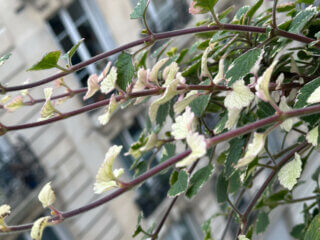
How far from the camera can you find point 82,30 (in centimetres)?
222

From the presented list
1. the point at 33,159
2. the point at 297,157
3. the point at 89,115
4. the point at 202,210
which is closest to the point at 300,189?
the point at 202,210

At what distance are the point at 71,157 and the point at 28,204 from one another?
43 centimetres

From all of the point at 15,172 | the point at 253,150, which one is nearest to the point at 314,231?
the point at 253,150

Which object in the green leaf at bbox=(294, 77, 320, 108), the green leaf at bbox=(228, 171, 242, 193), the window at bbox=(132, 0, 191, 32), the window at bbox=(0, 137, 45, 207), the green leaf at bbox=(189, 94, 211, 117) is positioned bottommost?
the window at bbox=(0, 137, 45, 207)

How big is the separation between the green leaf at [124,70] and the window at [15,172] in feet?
5.36

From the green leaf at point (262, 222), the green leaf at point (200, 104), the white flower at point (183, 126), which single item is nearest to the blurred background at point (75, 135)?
the green leaf at point (262, 222)

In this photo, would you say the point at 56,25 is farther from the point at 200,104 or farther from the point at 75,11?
the point at 200,104

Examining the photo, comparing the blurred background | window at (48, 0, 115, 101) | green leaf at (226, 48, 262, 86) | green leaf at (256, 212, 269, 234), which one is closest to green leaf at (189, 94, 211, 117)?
green leaf at (226, 48, 262, 86)

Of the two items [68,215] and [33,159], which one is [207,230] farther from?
[33,159]

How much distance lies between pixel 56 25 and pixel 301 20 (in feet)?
6.23

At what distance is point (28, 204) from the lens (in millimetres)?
1911

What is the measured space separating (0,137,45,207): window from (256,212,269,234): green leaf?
4.93ft

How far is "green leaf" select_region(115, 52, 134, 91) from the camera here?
339 mm

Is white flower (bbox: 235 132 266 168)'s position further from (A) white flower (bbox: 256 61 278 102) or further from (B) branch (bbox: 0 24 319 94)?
(B) branch (bbox: 0 24 319 94)
